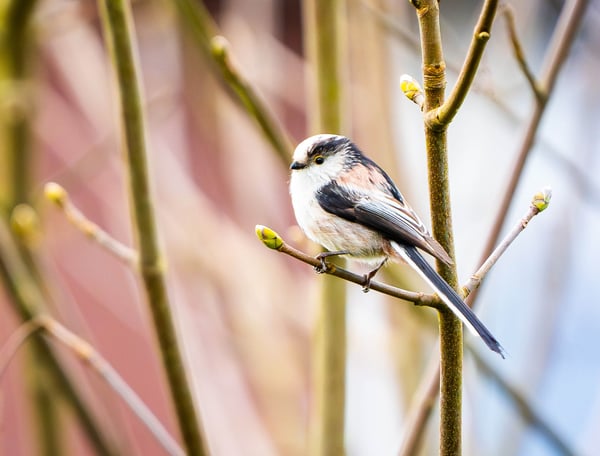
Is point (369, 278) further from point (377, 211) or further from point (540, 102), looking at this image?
point (540, 102)

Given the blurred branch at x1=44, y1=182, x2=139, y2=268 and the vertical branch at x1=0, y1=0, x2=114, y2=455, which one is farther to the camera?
the vertical branch at x1=0, y1=0, x2=114, y2=455

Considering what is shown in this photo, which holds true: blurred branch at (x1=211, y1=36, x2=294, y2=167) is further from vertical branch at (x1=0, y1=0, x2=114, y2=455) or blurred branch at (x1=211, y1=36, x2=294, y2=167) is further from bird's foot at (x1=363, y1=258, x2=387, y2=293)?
vertical branch at (x1=0, y1=0, x2=114, y2=455)

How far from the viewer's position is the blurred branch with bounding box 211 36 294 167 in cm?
167

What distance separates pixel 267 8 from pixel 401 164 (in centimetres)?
106

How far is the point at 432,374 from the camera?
64.0 inches

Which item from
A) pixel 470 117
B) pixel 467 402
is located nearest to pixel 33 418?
pixel 467 402

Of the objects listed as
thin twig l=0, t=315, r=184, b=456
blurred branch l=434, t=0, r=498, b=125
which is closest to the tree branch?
blurred branch l=434, t=0, r=498, b=125

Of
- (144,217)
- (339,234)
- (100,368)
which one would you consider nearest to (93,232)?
(144,217)

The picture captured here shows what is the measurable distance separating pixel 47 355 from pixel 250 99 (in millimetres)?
964

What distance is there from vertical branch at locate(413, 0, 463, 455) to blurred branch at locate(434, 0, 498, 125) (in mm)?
18

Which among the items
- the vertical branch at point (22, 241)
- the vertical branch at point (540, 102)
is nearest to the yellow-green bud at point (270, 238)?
the vertical branch at point (540, 102)

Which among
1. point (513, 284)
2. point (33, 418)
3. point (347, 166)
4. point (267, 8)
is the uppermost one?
point (267, 8)

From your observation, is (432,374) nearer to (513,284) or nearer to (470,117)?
(513,284)

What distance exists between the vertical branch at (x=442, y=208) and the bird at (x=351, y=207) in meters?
0.13
